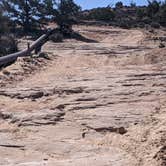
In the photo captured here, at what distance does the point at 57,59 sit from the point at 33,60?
73.2 inches

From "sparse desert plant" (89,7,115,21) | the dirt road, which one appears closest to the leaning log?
the dirt road

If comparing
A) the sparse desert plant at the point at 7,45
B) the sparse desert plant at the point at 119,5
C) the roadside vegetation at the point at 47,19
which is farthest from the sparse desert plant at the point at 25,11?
the sparse desert plant at the point at 119,5

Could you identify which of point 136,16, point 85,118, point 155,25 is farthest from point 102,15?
point 85,118

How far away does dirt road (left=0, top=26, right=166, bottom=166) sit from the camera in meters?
7.88

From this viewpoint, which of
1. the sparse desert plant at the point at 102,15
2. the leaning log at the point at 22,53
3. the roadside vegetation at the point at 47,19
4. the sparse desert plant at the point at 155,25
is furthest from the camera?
the sparse desert plant at the point at 102,15

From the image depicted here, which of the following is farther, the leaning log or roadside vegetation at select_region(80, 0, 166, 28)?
roadside vegetation at select_region(80, 0, 166, 28)

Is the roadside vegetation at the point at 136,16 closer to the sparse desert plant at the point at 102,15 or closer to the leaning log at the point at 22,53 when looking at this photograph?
the sparse desert plant at the point at 102,15

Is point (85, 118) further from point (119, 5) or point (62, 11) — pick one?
point (119, 5)

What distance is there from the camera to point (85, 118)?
983cm

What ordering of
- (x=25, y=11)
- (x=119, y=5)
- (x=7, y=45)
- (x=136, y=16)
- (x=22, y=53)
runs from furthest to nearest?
(x=119, y=5), (x=136, y=16), (x=25, y=11), (x=7, y=45), (x=22, y=53)

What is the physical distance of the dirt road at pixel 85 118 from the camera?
25.8ft

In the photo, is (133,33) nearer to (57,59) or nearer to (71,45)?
(71,45)

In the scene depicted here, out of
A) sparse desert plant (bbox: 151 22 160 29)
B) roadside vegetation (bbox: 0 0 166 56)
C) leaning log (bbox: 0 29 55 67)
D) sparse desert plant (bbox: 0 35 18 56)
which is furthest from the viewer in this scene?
sparse desert plant (bbox: 151 22 160 29)

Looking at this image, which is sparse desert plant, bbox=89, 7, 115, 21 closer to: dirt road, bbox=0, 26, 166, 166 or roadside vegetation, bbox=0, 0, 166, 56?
roadside vegetation, bbox=0, 0, 166, 56
